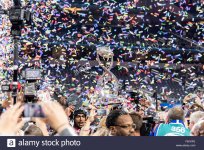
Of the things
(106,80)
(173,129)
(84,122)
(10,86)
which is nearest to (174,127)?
(173,129)

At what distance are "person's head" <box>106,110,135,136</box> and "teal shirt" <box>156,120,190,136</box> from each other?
1110mm

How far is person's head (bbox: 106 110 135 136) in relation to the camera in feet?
13.1

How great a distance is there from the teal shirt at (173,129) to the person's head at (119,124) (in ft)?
3.64

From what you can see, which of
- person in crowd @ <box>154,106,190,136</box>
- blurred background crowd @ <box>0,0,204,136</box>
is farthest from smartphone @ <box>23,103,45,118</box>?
blurred background crowd @ <box>0,0,204,136</box>

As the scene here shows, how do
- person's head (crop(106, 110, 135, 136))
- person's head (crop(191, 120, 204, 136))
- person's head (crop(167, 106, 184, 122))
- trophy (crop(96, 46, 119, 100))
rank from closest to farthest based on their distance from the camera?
person's head (crop(106, 110, 135, 136)), person's head (crop(191, 120, 204, 136)), person's head (crop(167, 106, 184, 122)), trophy (crop(96, 46, 119, 100))

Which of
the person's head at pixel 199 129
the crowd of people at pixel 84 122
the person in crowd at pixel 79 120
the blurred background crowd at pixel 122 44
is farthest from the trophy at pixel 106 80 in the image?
the blurred background crowd at pixel 122 44

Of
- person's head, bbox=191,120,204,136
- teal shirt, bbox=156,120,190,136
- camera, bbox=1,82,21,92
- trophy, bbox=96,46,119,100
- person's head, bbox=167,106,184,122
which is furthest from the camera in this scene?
trophy, bbox=96,46,119,100

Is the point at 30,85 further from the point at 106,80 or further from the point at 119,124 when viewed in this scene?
the point at 106,80

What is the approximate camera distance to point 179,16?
29.8m

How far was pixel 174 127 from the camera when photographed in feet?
16.8

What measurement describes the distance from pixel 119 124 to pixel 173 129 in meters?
1.23

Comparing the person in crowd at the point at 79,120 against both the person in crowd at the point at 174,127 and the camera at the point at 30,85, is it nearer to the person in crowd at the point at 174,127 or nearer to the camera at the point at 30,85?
the camera at the point at 30,85

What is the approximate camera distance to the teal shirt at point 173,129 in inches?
198

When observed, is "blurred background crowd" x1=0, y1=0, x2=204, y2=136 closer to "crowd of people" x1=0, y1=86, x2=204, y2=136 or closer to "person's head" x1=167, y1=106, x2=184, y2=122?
"crowd of people" x1=0, y1=86, x2=204, y2=136
